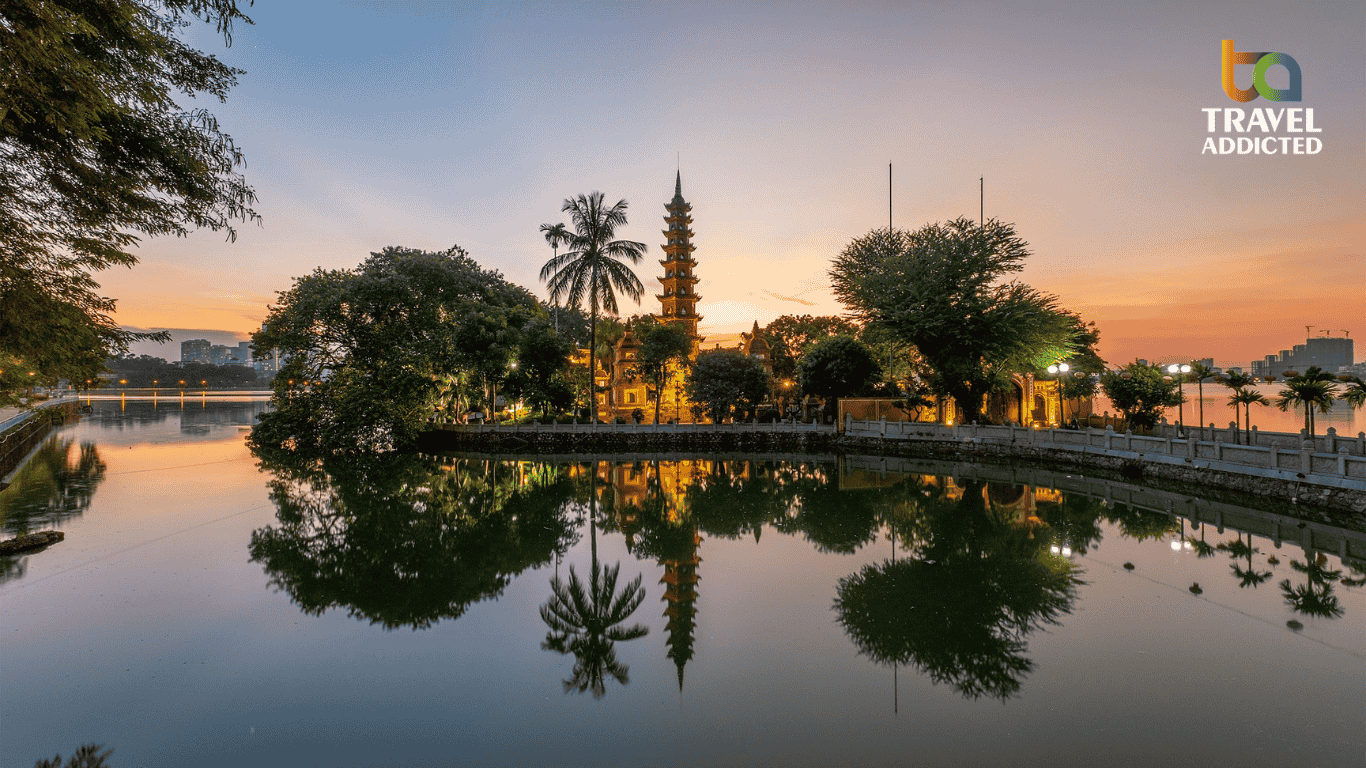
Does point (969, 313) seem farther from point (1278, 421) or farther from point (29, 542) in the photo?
point (1278, 421)

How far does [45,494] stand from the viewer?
699 inches

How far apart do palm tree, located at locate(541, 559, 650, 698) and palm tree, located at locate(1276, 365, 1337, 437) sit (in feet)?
72.5

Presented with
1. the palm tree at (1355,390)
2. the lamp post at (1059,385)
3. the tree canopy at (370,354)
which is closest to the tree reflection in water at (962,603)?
the palm tree at (1355,390)

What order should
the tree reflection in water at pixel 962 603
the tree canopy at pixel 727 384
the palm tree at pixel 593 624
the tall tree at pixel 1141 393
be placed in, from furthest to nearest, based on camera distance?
the tree canopy at pixel 727 384
the tall tree at pixel 1141 393
the palm tree at pixel 593 624
the tree reflection in water at pixel 962 603

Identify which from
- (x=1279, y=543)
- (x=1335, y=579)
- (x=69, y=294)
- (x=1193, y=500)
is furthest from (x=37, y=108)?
(x=1193, y=500)

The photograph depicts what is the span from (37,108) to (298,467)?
70.5 feet

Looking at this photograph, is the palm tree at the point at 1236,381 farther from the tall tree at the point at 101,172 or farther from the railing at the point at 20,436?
the railing at the point at 20,436

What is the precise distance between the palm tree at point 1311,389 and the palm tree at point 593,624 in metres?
22.1

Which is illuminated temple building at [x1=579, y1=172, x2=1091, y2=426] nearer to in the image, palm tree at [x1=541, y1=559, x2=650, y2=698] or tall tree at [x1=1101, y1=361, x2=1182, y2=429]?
tall tree at [x1=1101, y1=361, x2=1182, y2=429]

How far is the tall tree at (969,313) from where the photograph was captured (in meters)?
30.4

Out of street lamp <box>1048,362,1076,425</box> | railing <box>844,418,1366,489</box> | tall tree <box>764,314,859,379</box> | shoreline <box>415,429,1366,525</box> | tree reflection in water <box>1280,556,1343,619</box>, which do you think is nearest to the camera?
tree reflection in water <box>1280,556,1343,619</box>

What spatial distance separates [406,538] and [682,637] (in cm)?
787

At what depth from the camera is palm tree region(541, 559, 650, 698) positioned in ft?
23.6

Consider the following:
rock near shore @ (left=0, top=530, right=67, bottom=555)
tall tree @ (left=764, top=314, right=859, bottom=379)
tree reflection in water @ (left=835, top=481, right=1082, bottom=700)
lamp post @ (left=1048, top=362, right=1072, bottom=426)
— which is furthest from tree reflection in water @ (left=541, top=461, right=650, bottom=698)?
tall tree @ (left=764, top=314, right=859, bottom=379)
